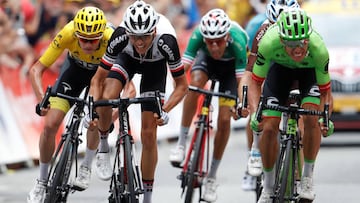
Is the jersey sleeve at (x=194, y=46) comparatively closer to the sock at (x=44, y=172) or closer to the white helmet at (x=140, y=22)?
the sock at (x=44, y=172)

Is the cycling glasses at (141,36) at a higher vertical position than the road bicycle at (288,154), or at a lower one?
higher

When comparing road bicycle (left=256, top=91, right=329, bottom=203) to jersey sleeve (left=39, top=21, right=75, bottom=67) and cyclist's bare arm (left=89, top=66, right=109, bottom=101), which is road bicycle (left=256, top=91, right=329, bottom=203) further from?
jersey sleeve (left=39, top=21, right=75, bottom=67)

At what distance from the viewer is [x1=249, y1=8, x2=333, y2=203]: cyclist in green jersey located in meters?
10.2

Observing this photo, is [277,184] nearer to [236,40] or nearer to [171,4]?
[236,40]

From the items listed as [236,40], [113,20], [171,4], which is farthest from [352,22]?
[236,40]

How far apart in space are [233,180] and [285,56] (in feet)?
17.5

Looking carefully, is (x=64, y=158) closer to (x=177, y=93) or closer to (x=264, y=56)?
(x=177, y=93)

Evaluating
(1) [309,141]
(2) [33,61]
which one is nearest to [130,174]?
(1) [309,141]

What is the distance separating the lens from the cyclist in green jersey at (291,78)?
33.6ft

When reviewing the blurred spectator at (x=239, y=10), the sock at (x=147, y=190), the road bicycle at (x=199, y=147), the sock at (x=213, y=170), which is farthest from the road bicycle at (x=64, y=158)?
the blurred spectator at (x=239, y=10)

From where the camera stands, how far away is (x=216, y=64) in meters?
13.6

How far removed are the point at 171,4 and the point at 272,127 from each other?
412 inches

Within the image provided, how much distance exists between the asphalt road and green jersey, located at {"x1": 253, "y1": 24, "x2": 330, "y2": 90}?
10.0 ft

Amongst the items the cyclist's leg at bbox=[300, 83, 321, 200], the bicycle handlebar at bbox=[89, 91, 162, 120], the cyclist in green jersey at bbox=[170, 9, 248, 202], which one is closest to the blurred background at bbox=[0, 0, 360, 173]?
the cyclist in green jersey at bbox=[170, 9, 248, 202]
